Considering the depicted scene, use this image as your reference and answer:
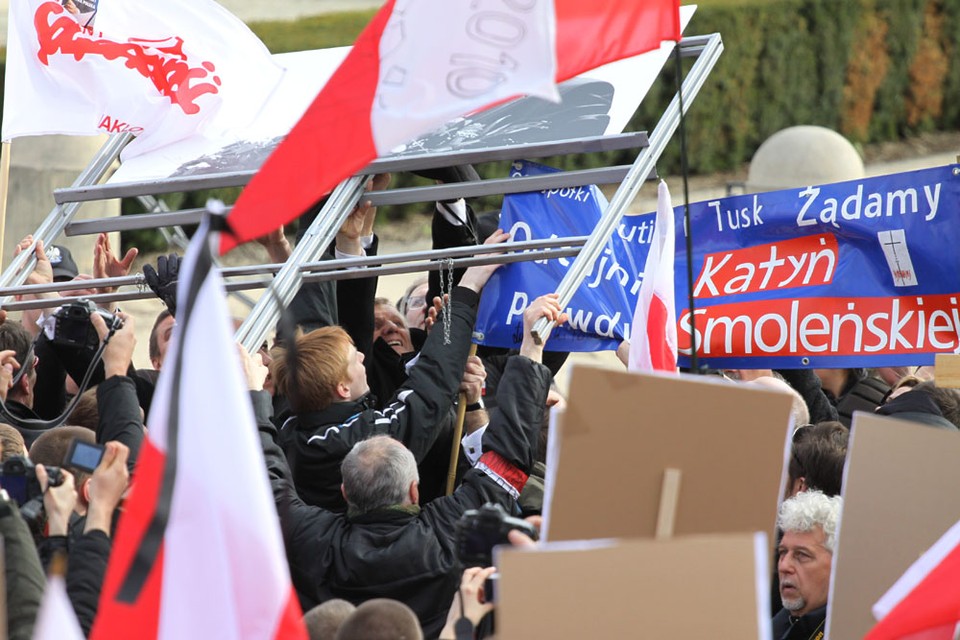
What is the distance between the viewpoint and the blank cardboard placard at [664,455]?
10.6 ft

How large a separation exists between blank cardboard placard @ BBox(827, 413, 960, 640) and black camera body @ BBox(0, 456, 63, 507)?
6.48 ft

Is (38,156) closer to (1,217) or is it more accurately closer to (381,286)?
(381,286)

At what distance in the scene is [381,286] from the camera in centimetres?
1323

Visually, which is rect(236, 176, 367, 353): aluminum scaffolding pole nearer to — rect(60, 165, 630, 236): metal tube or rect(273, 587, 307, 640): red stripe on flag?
rect(60, 165, 630, 236): metal tube

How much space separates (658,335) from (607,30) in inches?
44.3

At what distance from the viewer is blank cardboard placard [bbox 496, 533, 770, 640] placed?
281cm

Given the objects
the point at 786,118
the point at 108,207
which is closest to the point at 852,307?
the point at 108,207

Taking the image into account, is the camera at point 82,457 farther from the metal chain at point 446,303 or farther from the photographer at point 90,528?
the metal chain at point 446,303

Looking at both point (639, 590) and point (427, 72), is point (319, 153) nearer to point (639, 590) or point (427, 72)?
point (427, 72)

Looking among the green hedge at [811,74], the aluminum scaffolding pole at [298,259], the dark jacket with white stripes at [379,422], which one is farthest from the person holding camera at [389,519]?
the green hedge at [811,74]

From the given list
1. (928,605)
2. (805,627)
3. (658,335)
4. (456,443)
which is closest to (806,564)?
(805,627)

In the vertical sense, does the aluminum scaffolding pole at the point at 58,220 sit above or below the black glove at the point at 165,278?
above

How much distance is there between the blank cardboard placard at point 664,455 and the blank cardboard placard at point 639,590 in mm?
397

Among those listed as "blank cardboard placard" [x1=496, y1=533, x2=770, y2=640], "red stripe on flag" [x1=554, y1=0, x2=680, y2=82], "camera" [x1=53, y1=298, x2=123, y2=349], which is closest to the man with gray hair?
"red stripe on flag" [x1=554, y1=0, x2=680, y2=82]
